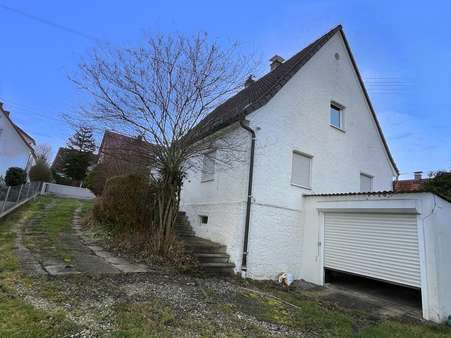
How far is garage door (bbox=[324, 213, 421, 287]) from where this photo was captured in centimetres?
727

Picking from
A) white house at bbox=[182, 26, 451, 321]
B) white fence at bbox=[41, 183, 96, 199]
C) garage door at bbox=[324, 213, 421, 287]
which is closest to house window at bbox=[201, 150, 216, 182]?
white house at bbox=[182, 26, 451, 321]

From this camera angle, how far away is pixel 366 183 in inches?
505

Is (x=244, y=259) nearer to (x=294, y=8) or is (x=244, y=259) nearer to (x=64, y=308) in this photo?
Result: (x=64, y=308)

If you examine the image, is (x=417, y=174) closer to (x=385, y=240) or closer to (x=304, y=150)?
(x=304, y=150)

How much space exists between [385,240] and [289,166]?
11.8ft

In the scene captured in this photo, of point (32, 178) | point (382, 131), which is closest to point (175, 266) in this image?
point (382, 131)

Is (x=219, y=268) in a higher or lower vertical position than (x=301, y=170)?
lower

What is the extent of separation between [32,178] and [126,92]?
90.0 ft

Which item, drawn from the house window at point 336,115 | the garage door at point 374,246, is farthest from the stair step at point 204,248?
the house window at point 336,115

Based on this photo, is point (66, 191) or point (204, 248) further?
point (66, 191)

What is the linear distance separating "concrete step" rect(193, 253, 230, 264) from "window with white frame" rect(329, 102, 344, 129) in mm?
7170

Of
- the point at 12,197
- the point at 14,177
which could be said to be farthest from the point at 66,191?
the point at 12,197

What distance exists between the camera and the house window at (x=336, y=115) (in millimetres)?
11953

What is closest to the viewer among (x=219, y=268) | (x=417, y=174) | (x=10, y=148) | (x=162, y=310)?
(x=162, y=310)
